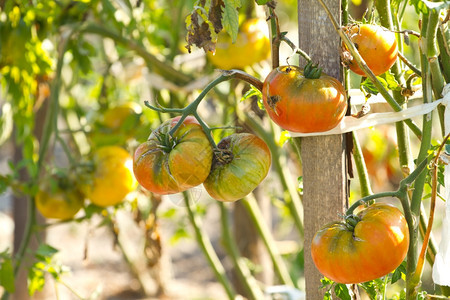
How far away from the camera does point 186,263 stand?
3789 mm

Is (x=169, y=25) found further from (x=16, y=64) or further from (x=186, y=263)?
(x=186, y=263)

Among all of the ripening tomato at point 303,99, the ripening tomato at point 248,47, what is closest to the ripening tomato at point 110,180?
the ripening tomato at point 248,47

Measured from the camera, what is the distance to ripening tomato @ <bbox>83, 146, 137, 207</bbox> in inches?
56.8

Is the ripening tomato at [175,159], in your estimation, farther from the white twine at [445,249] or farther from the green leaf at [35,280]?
the green leaf at [35,280]

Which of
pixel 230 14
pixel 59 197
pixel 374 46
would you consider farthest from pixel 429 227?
pixel 59 197

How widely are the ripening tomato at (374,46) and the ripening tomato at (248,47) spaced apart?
0.66 m

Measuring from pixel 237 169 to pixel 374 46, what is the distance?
255 millimetres

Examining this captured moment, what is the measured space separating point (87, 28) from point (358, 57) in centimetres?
108

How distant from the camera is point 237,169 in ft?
2.55

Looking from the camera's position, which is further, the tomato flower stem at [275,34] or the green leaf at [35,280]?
the green leaf at [35,280]

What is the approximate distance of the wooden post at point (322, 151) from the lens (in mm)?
846

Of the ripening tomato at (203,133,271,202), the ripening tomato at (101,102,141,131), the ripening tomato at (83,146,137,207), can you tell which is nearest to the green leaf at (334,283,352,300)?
the ripening tomato at (203,133,271,202)

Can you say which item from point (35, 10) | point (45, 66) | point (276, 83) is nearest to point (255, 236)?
point (45, 66)

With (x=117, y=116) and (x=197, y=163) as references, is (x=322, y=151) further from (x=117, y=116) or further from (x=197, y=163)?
(x=117, y=116)
